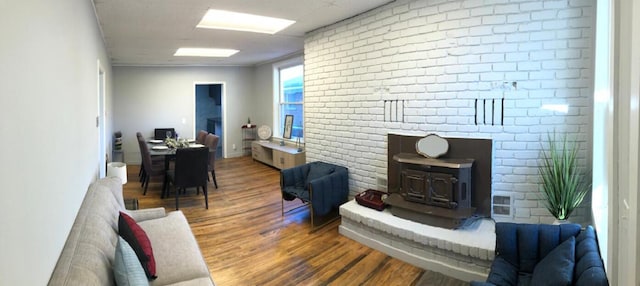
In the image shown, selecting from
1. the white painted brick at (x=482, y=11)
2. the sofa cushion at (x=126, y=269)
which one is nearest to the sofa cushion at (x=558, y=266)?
the white painted brick at (x=482, y=11)

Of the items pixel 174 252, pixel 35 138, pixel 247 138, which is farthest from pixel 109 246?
pixel 247 138

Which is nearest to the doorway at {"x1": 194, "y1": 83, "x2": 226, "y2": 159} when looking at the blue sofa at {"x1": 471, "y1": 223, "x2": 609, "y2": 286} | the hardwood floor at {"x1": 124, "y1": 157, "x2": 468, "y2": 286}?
the hardwood floor at {"x1": 124, "y1": 157, "x2": 468, "y2": 286}

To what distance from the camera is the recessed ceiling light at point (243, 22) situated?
429cm

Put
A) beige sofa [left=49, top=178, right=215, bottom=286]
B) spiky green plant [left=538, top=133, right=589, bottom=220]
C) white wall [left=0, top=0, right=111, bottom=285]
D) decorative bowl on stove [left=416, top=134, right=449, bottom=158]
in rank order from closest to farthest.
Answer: white wall [left=0, top=0, right=111, bottom=285]
beige sofa [left=49, top=178, right=215, bottom=286]
spiky green plant [left=538, top=133, right=589, bottom=220]
decorative bowl on stove [left=416, top=134, right=449, bottom=158]

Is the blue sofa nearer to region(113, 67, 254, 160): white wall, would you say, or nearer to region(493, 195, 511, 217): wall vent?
region(493, 195, 511, 217): wall vent

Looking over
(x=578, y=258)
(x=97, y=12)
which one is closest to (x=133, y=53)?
(x=97, y=12)

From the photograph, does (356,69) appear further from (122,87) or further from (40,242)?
(122,87)

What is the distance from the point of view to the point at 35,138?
124 centimetres

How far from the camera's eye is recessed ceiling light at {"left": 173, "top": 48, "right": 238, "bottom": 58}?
6438 millimetres

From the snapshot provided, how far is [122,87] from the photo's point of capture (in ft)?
26.7

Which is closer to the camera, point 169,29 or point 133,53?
point 169,29

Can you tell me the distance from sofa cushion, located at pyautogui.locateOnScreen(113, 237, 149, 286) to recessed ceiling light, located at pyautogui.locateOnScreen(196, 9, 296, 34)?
3096 millimetres

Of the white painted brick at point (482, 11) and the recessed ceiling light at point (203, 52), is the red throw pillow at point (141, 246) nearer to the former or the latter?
the white painted brick at point (482, 11)

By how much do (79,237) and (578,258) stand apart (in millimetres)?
2772
